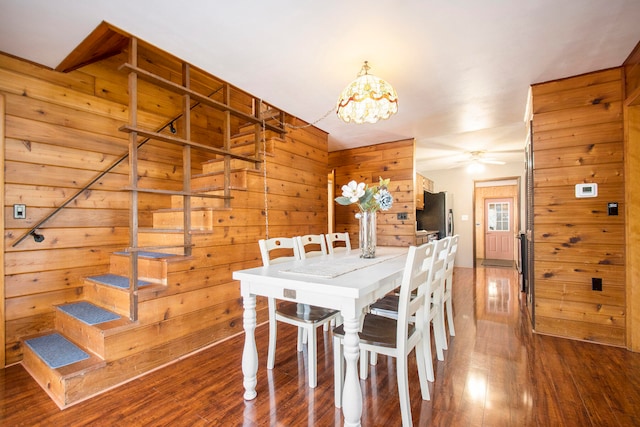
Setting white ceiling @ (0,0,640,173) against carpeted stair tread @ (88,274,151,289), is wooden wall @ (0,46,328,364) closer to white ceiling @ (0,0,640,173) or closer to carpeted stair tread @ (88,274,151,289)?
carpeted stair tread @ (88,274,151,289)

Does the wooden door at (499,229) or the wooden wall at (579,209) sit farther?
the wooden door at (499,229)

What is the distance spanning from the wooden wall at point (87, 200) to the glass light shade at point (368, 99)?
4.16ft

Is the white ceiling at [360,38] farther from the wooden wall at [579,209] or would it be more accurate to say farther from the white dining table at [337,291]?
the white dining table at [337,291]

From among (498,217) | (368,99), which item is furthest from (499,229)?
(368,99)

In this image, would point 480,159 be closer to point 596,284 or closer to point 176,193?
point 596,284

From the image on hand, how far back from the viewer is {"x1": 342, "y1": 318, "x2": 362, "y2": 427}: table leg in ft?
4.37

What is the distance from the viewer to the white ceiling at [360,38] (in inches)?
67.6

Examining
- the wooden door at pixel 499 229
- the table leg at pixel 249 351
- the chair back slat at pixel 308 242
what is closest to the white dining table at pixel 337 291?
Result: the table leg at pixel 249 351

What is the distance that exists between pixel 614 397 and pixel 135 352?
302cm

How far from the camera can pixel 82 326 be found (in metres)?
2.04

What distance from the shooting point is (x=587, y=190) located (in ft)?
8.26

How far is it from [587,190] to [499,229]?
5.72m

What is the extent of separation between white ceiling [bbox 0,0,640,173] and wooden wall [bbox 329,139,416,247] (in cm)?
150

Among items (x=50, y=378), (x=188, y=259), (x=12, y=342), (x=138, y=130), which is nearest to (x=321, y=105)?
(x=138, y=130)
